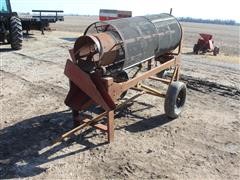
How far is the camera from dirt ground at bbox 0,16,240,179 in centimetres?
525

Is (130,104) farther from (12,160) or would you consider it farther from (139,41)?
(12,160)

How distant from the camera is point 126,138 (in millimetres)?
6301

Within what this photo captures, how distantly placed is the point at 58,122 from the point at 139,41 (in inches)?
90.9

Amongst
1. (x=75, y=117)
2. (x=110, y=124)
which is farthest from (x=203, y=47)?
(x=110, y=124)

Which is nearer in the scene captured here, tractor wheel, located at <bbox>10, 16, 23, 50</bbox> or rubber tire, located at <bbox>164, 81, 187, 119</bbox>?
rubber tire, located at <bbox>164, 81, 187, 119</bbox>

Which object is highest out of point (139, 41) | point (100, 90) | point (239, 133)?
point (139, 41)

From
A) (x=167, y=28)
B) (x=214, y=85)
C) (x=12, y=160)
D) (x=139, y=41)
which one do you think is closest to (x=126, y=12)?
(x=214, y=85)

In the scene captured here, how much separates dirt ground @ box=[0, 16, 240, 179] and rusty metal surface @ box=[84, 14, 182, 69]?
54.4 inches

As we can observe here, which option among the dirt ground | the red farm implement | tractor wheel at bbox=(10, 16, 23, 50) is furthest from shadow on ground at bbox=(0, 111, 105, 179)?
the red farm implement

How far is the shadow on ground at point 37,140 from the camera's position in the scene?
529 cm

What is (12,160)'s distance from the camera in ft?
17.9

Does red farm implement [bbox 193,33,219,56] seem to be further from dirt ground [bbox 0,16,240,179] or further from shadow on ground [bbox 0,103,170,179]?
shadow on ground [bbox 0,103,170,179]

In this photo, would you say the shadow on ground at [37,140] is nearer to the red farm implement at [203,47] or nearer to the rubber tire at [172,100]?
the rubber tire at [172,100]

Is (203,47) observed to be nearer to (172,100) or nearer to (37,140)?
(172,100)
